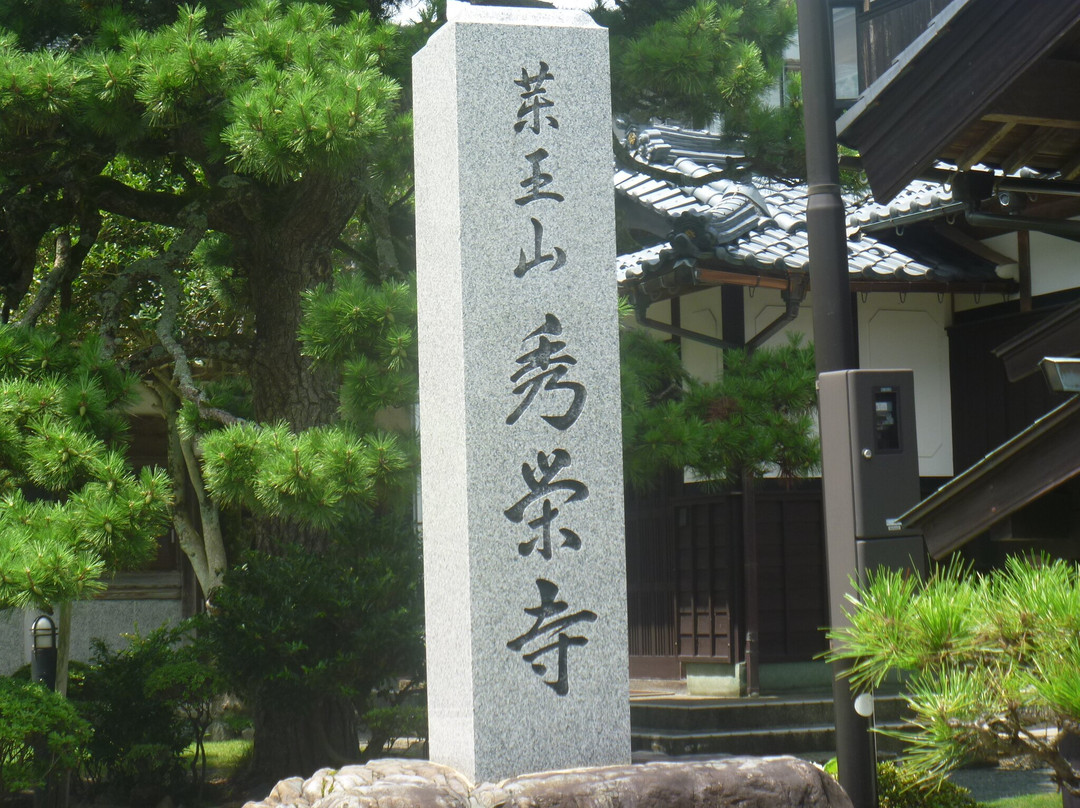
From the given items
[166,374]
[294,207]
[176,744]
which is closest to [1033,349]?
[294,207]

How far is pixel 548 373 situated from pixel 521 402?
209mm

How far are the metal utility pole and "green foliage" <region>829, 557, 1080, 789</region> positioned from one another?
6.83 ft

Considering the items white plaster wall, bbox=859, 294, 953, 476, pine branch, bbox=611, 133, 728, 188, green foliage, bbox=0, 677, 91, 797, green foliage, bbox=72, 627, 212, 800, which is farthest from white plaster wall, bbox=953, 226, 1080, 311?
green foliage, bbox=0, 677, 91, 797

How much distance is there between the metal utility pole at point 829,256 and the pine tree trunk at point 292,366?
4049 millimetres

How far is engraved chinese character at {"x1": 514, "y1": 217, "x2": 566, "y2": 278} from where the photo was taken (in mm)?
6023

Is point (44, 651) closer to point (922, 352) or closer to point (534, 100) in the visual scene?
point (534, 100)

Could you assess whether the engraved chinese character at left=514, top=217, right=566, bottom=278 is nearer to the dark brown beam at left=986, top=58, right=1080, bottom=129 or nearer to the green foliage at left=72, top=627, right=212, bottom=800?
the dark brown beam at left=986, top=58, right=1080, bottom=129

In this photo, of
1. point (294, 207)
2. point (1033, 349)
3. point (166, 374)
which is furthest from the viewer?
point (166, 374)

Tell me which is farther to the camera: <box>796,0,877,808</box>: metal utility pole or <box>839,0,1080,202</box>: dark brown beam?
<box>796,0,877,808</box>: metal utility pole

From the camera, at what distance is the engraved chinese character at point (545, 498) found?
19.2 ft

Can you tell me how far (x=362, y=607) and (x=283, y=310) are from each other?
238cm

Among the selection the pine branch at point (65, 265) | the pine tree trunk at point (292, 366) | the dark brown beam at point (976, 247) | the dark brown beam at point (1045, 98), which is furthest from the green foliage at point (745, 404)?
the pine branch at point (65, 265)

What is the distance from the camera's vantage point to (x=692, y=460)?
316 inches

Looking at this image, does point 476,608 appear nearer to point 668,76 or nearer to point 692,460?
point 692,460
